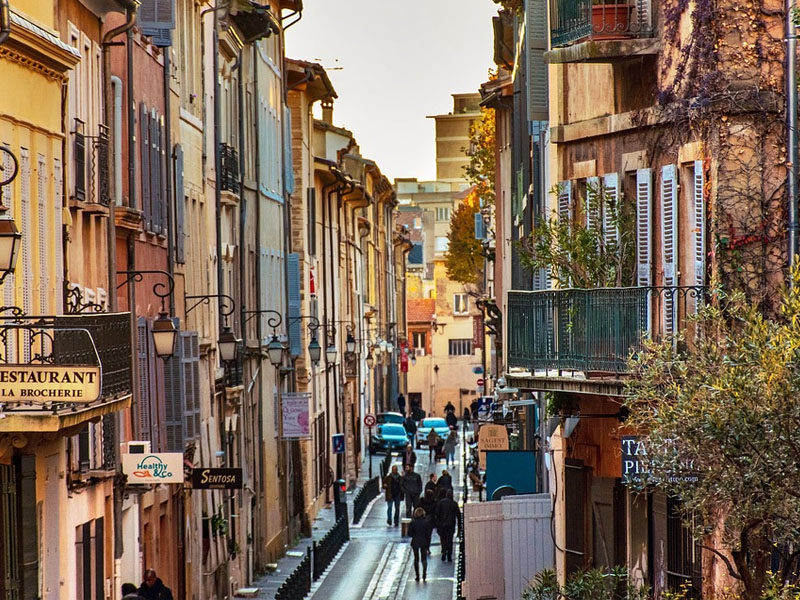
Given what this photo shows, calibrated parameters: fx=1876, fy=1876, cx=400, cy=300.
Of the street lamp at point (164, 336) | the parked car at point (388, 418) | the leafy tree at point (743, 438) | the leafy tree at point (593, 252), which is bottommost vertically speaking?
the parked car at point (388, 418)

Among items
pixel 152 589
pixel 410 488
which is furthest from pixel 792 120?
pixel 410 488

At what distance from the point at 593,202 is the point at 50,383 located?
7485 mm

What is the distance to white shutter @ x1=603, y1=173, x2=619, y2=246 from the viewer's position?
19.7 m

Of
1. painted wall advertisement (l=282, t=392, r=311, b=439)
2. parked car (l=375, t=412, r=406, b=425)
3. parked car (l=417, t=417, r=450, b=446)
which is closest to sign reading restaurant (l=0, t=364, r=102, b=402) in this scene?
painted wall advertisement (l=282, t=392, r=311, b=439)

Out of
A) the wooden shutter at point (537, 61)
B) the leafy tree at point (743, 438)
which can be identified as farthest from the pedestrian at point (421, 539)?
the leafy tree at point (743, 438)

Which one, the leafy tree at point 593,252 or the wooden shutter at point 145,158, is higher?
the wooden shutter at point 145,158

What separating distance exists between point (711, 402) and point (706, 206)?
5714mm

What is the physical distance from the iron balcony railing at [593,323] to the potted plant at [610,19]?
263 cm

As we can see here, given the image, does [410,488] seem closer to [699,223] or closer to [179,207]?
[179,207]

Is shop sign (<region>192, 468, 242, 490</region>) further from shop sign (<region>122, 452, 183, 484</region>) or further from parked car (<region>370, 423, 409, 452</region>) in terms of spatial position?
parked car (<region>370, 423, 409, 452</region>)

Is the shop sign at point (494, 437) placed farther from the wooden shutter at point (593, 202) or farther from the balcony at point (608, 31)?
the balcony at point (608, 31)

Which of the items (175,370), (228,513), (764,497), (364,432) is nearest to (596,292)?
(764,497)

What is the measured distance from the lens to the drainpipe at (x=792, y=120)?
677 inches

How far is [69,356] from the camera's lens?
1545 centimetres
